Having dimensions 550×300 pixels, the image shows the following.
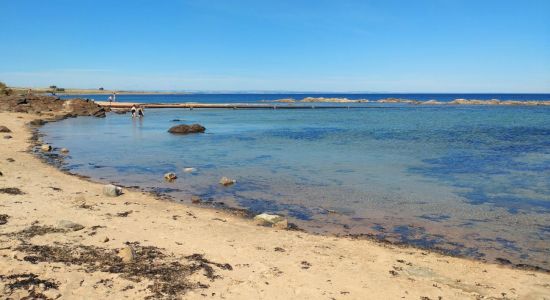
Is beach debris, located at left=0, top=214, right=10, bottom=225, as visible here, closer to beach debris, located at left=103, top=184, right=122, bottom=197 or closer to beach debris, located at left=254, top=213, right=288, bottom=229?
beach debris, located at left=103, top=184, right=122, bottom=197

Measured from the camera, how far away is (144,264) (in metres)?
8.56

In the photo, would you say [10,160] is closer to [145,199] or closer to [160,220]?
[145,199]

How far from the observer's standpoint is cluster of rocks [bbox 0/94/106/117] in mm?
51250

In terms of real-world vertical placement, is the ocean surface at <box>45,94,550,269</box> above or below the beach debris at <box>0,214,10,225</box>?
below

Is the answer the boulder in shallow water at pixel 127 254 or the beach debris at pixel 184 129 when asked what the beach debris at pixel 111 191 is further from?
the beach debris at pixel 184 129

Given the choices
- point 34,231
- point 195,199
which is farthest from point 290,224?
point 34,231

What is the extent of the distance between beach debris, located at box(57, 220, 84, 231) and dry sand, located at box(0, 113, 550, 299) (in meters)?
0.04

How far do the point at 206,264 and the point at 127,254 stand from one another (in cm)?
162

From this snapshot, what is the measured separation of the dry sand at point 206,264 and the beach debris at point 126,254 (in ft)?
0.37

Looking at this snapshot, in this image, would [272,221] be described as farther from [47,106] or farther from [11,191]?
[47,106]

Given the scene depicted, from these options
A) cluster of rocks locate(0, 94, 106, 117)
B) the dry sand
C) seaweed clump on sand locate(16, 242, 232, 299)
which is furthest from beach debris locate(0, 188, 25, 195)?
cluster of rocks locate(0, 94, 106, 117)

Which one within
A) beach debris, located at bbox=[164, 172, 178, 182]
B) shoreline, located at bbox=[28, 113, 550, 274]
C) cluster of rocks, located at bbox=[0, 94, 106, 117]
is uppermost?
cluster of rocks, located at bbox=[0, 94, 106, 117]

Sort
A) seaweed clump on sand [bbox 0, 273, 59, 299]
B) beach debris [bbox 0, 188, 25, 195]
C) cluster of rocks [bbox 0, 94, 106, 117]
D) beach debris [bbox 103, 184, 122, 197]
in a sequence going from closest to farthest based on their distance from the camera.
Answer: seaweed clump on sand [bbox 0, 273, 59, 299] < beach debris [bbox 0, 188, 25, 195] < beach debris [bbox 103, 184, 122, 197] < cluster of rocks [bbox 0, 94, 106, 117]

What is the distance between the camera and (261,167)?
872 inches
